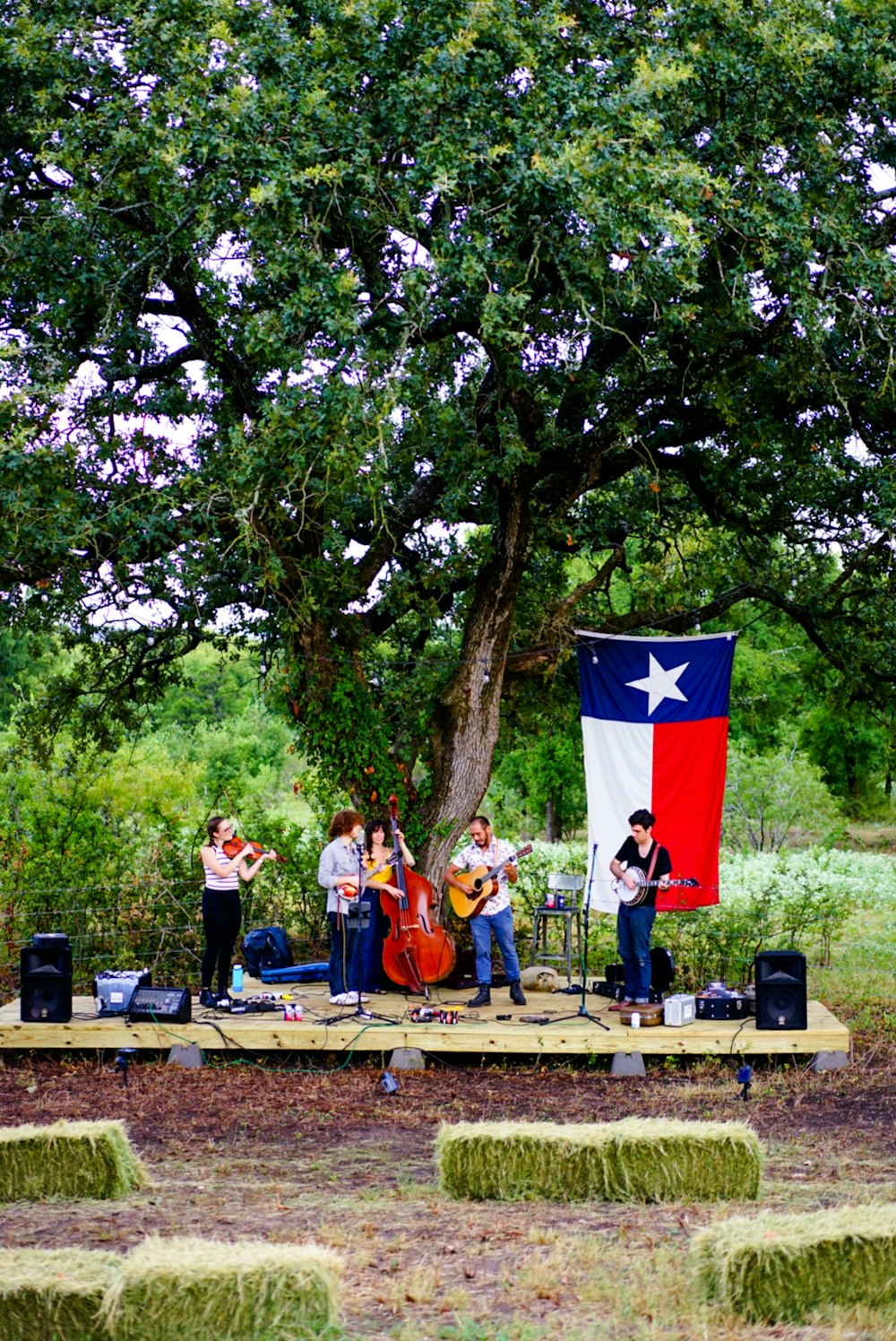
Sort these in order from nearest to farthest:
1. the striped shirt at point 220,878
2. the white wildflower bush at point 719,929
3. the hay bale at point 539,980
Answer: the striped shirt at point 220,878 → the hay bale at point 539,980 → the white wildflower bush at point 719,929

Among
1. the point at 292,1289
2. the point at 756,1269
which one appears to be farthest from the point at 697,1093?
the point at 292,1289

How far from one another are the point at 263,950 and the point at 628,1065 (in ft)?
11.9

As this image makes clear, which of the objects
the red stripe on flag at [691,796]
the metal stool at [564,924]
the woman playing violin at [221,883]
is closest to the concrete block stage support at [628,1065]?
the metal stool at [564,924]

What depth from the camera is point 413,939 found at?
11.0 m

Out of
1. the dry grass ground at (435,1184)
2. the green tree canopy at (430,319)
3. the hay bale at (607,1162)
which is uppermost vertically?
the green tree canopy at (430,319)

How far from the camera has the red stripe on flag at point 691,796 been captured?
12281 millimetres

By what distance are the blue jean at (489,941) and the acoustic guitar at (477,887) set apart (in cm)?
10

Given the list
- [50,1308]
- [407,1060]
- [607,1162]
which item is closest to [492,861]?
[407,1060]

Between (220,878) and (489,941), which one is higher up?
(220,878)

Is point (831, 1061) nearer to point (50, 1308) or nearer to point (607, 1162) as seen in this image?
point (607, 1162)

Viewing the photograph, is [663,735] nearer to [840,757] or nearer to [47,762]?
[47,762]

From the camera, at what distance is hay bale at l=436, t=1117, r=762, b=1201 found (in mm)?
6223

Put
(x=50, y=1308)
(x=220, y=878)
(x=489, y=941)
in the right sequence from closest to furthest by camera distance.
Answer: (x=50, y=1308) < (x=220, y=878) < (x=489, y=941)

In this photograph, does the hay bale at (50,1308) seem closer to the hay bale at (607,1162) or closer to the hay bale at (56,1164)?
the hay bale at (56,1164)
